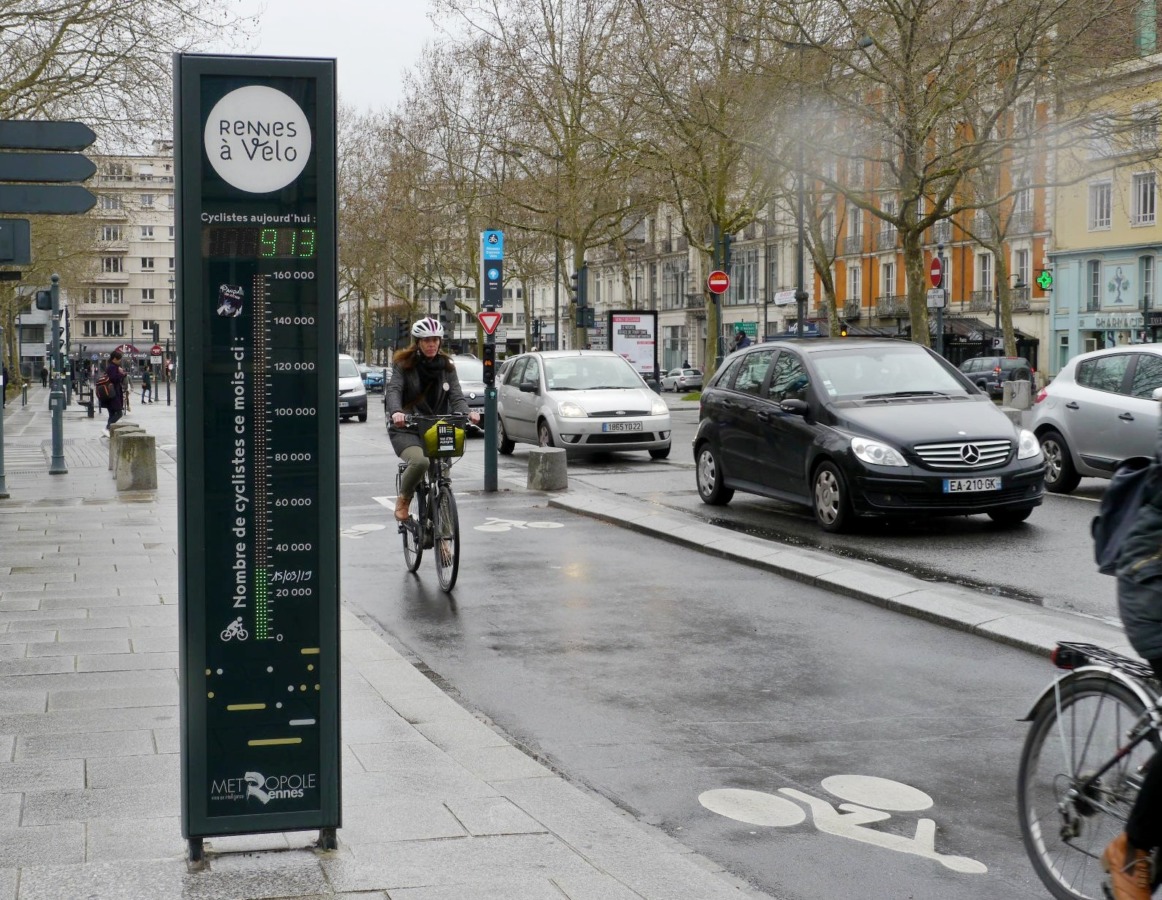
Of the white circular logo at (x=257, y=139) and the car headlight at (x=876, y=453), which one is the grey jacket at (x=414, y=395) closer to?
the car headlight at (x=876, y=453)

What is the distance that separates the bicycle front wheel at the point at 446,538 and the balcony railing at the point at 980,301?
59697mm

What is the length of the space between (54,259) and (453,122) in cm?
1650

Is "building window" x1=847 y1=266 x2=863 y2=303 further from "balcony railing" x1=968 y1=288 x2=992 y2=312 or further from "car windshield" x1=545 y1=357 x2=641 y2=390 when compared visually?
"car windshield" x1=545 y1=357 x2=641 y2=390

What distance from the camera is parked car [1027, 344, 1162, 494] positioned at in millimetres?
14438

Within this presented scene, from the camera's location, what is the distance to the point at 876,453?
40.4ft

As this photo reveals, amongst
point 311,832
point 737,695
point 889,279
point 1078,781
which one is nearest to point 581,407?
point 737,695

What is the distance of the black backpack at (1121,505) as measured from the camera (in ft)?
11.5

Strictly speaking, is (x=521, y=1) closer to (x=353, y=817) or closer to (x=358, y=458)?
(x=358, y=458)

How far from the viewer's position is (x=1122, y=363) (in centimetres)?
1491

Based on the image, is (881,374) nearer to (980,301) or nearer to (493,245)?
(493,245)

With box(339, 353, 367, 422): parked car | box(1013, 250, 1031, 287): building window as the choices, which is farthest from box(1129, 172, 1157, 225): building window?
box(339, 353, 367, 422): parked car

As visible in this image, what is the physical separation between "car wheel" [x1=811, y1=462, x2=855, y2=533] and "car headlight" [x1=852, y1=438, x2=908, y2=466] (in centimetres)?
30

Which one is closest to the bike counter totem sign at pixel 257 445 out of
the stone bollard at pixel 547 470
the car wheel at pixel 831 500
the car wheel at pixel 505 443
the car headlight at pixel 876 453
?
the car headlight at pixel 876 453

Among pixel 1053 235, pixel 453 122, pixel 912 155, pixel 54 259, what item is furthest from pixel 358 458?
pixel 1053 235
